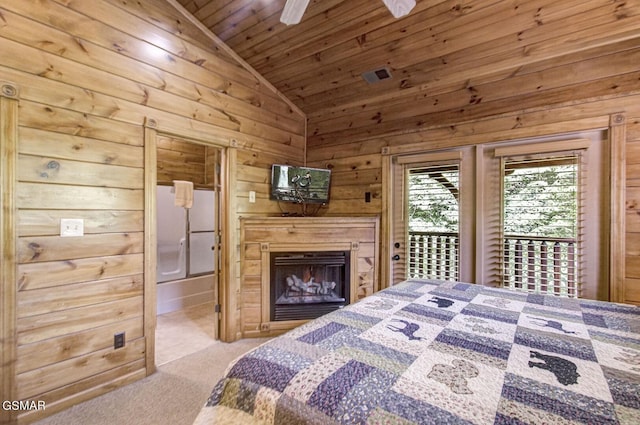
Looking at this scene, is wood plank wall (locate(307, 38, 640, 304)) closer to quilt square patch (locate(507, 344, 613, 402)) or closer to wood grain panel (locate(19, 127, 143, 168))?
quilt square patch (locate(507, 344, 613, 402))

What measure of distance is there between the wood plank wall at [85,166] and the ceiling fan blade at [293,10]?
1314mm

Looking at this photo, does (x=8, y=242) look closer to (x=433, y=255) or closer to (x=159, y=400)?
(x=159, y=400)

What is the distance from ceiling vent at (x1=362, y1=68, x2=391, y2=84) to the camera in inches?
108

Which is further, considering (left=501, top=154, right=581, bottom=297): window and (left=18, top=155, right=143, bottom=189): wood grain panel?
(left=501, top=154, right=581, bottom=297): window

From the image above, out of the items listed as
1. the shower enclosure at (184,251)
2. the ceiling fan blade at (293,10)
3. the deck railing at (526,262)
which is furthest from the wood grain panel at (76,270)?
the deck railing at (526,262)

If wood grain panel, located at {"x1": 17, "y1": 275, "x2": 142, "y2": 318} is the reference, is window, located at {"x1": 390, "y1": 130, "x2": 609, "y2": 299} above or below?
above

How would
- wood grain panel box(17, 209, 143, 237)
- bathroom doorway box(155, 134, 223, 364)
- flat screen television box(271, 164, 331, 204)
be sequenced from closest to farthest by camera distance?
wood grain panel box(17, 209, 143, 237) → flat screen television box(271, 164, 331, 204) → bathroom doorway box(155, 134, 223, 364)

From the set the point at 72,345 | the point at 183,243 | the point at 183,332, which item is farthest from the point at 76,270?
the point at 183,243

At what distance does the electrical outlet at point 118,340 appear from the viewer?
85.9 inches

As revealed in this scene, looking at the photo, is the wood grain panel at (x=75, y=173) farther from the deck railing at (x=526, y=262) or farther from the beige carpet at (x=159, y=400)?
the deck railing at (x=526, y=262)

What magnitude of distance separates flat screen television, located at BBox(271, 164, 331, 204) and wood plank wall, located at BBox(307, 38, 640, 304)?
263 millimetres

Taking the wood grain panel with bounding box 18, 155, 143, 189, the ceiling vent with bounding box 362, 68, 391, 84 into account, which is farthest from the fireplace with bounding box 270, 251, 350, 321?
the ceiling vent with bounding box 362, 68, 391, 84

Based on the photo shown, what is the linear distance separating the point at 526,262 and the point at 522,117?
1251 mm

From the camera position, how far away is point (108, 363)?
2148mm
